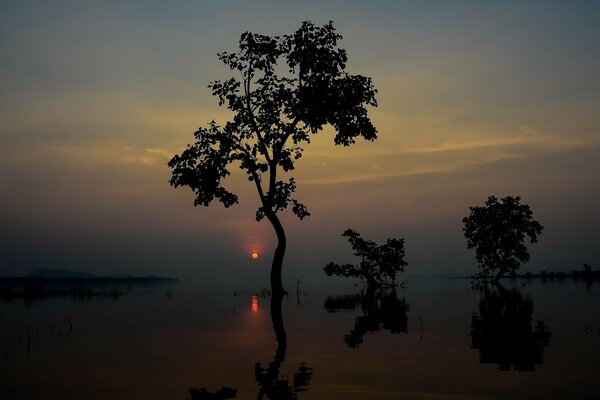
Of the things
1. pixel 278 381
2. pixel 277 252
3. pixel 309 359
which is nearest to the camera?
pixel 278 381

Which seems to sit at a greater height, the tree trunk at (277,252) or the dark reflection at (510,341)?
the tree trunk at (277,252)

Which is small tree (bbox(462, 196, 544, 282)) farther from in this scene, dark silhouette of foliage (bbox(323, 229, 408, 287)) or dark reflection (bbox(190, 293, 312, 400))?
dark reflection (bbox(190, 293, 312, 400))

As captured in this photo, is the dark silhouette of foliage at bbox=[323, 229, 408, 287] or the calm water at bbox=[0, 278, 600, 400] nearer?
the calm water at bbox=[0, 278, 600, 400]

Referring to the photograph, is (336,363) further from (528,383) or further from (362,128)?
(362,128)

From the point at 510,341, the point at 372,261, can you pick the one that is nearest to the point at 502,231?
the point at 372,261

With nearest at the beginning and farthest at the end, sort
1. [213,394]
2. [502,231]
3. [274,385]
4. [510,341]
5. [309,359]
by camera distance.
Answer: [213,394] → [274,385] → [309,359] → [510,341] → [502,231]

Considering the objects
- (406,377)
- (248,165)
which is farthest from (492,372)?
(248,165)

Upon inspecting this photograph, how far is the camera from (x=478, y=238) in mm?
97875

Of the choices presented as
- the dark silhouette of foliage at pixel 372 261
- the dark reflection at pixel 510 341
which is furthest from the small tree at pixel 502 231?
the dark reflection at pixel 510 341

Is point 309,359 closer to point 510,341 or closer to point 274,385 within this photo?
point 274,385

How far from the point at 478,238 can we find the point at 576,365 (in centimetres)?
8893

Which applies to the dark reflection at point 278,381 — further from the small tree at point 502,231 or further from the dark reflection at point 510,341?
the small tree at point 502,231

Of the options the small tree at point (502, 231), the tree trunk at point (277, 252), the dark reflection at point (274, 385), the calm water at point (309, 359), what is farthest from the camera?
the small tree at point (502, 231)

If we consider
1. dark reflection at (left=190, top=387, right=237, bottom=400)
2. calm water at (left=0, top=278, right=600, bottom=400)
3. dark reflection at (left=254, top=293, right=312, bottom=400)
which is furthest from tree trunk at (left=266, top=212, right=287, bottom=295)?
dark reflection at (left=190, top=387, right=237, bottom=400)
